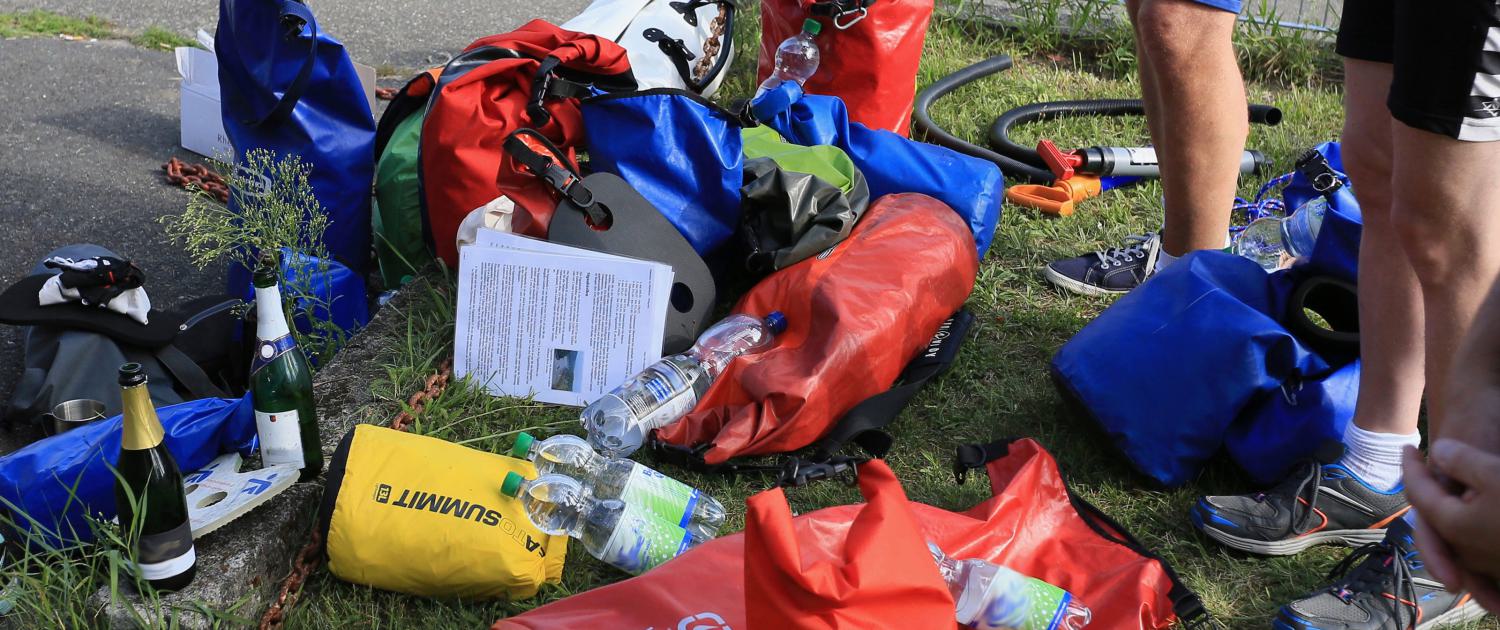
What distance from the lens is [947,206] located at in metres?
3.16

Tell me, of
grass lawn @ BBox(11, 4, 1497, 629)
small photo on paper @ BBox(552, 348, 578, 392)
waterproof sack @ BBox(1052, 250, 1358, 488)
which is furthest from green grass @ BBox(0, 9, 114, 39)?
waterproof sack @ BBox(1052, 250, 1358, 488)

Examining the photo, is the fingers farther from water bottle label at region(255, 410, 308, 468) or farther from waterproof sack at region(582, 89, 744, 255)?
waterproof sack at region(582, 89, 744, 255)

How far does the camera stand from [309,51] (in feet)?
10.2

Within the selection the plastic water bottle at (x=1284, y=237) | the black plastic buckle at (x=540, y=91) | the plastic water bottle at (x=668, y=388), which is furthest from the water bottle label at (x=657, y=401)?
the plastic water bottle at (x=1284, y=237)

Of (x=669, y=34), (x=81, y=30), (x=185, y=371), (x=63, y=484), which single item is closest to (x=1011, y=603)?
(x=63, y=484)

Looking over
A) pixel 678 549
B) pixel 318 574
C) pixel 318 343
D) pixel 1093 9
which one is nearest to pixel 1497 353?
pixel 678 549

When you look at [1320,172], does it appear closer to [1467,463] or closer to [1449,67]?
[1449,67]

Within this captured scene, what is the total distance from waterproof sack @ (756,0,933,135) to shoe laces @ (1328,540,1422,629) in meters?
2.20

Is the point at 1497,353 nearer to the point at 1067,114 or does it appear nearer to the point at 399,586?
the point at 399,586

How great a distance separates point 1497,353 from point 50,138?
4.45 m

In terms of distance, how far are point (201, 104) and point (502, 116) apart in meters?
1.53

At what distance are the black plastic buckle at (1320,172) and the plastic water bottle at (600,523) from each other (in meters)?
1.63

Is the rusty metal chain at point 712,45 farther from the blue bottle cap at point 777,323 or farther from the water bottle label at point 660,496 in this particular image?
the water bottle label at point 660,496

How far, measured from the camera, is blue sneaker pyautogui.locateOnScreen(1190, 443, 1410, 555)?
2250mm
